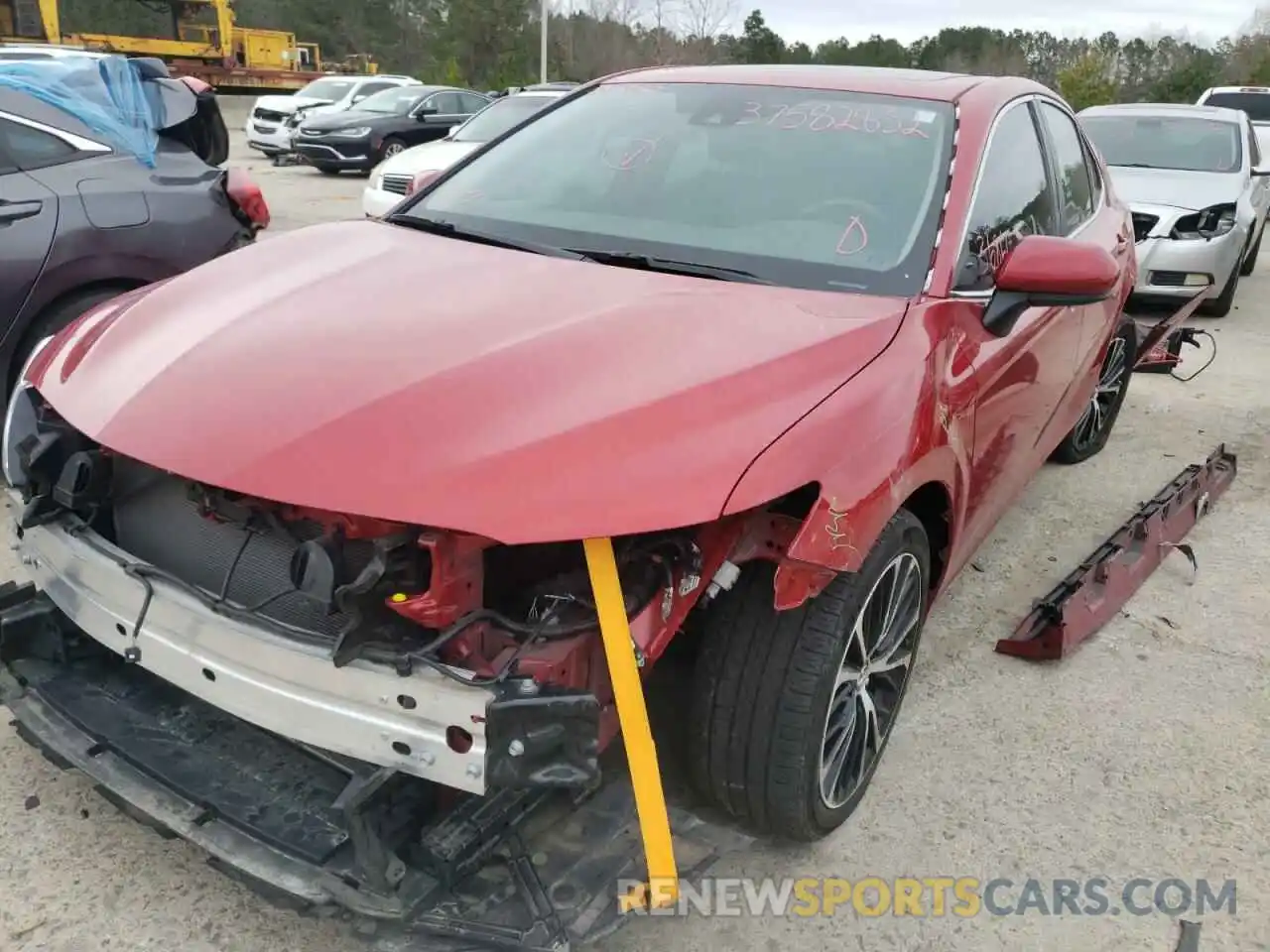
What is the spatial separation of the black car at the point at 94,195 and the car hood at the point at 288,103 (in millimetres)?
15788

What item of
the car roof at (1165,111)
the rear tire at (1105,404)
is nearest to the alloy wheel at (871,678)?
the rear tire at (1105,404)

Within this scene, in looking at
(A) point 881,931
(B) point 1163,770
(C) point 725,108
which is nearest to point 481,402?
(A) point 881,931

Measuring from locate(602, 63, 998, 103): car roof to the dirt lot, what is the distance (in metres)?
1.70

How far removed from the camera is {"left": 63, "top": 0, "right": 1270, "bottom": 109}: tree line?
33.1m

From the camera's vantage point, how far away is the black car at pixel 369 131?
15.9m

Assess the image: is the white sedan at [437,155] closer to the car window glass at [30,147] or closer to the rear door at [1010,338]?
the car window glass at [30,147]

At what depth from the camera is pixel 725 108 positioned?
3146 millimetres

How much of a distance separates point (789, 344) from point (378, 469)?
0.90 meters

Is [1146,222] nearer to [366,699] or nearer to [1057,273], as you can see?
[1057,273]

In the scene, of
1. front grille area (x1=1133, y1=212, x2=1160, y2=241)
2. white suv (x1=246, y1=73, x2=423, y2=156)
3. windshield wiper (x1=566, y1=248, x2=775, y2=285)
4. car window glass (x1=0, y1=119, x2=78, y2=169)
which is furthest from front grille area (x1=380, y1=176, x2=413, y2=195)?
white suv (x1=246, y1=73, x2=423, y2=156)

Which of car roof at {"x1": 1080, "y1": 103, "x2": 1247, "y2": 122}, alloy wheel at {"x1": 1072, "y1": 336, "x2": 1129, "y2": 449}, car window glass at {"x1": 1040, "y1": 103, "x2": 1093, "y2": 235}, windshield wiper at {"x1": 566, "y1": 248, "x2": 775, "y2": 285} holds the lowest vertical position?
alloy wheel at {"x1": 1072, "y1": 336, "x2": 1129, "y2": 449}

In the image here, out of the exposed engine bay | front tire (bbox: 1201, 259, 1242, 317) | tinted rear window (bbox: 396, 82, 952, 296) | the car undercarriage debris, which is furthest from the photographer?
front tire (bbox: 1201, 259, 1242, 317)

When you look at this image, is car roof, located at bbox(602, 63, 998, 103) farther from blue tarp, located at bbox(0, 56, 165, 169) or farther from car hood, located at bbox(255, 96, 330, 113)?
car hood, located at bbox(255, 96, 330, 113)

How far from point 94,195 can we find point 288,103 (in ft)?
56.3
